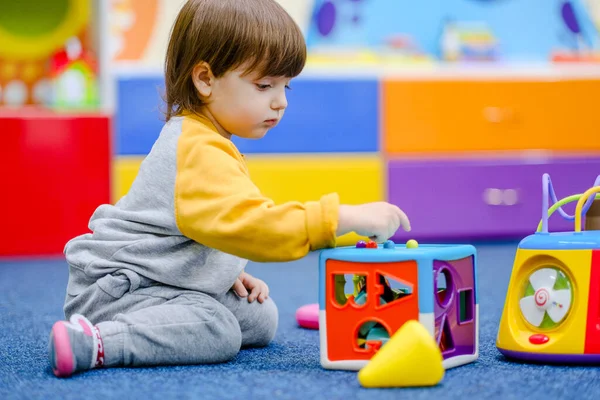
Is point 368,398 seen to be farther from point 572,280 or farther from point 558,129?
point 558,129

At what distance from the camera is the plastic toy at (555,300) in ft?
3.19

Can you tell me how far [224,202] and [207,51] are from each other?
0.22 metres

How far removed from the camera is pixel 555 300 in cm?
100

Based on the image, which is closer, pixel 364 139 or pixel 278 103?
pixel 278 103

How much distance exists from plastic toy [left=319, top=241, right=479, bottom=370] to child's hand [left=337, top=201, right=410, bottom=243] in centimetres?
2

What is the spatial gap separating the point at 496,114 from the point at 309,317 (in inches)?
57.6

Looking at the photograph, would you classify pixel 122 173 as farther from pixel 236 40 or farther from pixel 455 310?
pixel 455 310

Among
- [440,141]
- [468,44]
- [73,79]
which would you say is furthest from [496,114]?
[73,79]

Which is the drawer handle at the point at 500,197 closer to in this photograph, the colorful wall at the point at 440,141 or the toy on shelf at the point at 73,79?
the colorful wall at the point at 440,141

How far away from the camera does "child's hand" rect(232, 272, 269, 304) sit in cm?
118

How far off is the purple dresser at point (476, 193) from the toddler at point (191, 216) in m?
1.47

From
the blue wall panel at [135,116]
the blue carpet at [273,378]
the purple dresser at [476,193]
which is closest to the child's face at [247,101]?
the blue carpet at [273,378]

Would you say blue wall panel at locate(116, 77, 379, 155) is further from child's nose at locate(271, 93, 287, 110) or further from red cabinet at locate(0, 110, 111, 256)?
child's nose at locate(271, 93, 287, 110)

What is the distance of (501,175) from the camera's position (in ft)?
8.55
